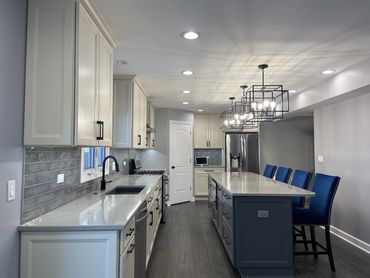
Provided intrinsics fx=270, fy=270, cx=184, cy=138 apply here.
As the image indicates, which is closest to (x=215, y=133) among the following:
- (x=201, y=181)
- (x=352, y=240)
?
(x=201, y=181)

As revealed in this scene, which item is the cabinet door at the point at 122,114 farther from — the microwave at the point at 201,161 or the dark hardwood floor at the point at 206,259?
the microwave at the point at 201,161

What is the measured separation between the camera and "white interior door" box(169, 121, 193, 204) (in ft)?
22.7

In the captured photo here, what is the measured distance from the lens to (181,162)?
7125 mm

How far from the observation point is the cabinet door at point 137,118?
13.2 ft

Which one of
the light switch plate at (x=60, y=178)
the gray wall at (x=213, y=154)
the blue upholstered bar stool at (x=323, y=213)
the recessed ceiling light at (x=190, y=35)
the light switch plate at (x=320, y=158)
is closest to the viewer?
the light switch plate at (x=60, y=178)

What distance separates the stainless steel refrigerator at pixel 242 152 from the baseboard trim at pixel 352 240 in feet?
9.53

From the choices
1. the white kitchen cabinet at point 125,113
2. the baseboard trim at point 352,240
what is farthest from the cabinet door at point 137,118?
the baseboard trim at point 352,240

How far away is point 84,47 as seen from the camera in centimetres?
196

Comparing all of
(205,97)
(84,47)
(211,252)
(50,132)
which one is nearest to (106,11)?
(84,47)

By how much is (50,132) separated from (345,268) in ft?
11.5

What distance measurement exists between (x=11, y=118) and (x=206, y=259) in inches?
110

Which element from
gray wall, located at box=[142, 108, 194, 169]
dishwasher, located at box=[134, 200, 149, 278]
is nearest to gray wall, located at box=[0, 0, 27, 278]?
dishwasher, located at box=[134, 200, 149, 278]

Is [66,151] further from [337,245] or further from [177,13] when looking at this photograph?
[337,245]

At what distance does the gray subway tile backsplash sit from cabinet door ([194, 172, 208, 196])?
16.4 feet
